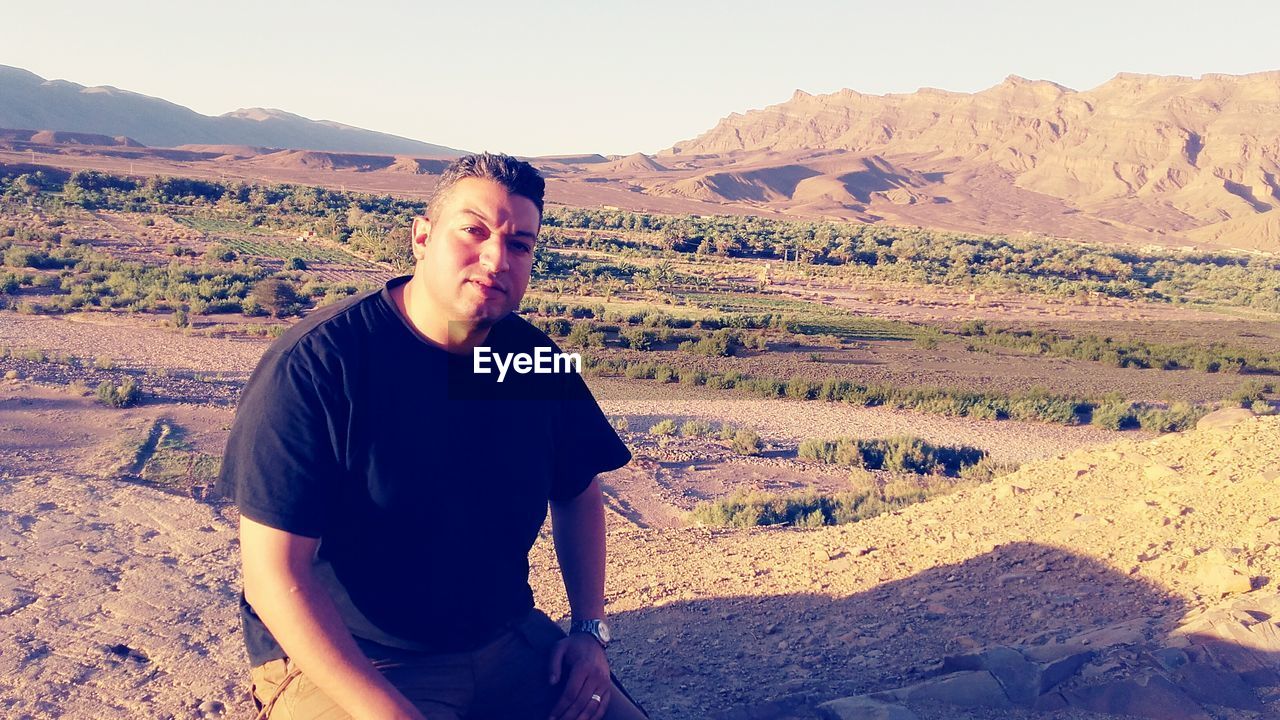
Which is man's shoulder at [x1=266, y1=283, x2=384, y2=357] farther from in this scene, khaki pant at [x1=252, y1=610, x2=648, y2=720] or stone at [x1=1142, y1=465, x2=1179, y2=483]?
stone at [x1=1142, y1=465, x2=1179, y2=483]

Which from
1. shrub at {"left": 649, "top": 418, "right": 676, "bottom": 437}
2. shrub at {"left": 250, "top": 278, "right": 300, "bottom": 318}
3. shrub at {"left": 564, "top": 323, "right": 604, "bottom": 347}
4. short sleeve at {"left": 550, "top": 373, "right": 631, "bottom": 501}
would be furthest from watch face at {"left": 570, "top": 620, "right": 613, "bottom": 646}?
shrub at {"left": 250, "top": 278, "right": 300, "bottom": 318}

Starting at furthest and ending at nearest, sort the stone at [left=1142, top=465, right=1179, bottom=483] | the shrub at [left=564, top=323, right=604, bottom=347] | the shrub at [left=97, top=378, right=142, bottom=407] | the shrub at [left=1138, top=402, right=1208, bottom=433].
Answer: the shrub at [left=564, top=323, right=604, bottom=347], the shrub at [left=1138, top=402, right=1208, bottom=433], the shrub at [left=97, top=378, right=142, bottom=407], the stone at [left=1142, top=465, right=1179, bottom=483]

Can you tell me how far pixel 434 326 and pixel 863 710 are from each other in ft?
8.28

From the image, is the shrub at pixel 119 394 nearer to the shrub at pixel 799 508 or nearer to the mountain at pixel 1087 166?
the shrub at pixel 799 508

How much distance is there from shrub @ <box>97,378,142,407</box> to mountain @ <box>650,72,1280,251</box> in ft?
326

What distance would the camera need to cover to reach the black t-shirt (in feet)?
8.88

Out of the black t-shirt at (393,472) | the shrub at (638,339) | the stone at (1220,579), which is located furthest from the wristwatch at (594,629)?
the shrub at (638,339)

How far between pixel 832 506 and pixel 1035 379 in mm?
14692

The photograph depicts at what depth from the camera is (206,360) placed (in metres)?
19.0

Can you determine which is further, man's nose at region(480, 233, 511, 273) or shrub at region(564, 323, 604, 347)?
shrub at region(564, 323, 604, 347)

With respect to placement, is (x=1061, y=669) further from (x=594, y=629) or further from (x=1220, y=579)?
(x=594, y=629)

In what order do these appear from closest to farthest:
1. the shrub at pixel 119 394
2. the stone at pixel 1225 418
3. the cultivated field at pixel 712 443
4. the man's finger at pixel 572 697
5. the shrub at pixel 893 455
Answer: the man's finger at pixel 572 697 → the cultivated field at pixel 712 443 → the stone at pixel 1225 418 → the shrub at pixel 893 455 → the shrub at pixel 119 394

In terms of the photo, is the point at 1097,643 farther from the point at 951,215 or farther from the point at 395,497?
the point at 951,215

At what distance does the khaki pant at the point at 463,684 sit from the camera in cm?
291
